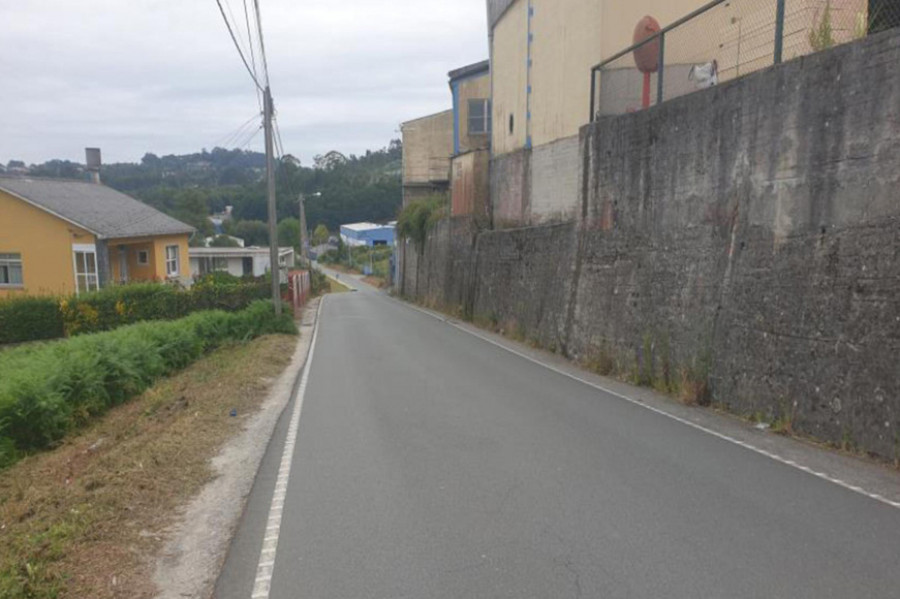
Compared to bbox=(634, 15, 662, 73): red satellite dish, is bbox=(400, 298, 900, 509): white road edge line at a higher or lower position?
lower

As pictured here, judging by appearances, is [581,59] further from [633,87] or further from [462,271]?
[462,271]

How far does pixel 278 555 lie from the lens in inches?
189

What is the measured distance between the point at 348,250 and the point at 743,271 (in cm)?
10089

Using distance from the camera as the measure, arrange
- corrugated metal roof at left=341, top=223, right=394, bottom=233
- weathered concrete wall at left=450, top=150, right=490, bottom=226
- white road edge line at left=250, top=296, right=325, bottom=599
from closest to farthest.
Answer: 1. white road edge line at left=250, top=296, right=325, bottom=599
2. weathered concrete wall at left=450, top=150, right=490, bottom=226
3. corrugated metal roof at left=341, top=223, right=394, bottom=233

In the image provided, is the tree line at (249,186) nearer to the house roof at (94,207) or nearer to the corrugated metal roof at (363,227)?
the corrugated metal roof at (363,227)

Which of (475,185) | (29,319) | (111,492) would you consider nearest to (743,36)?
(111,492)

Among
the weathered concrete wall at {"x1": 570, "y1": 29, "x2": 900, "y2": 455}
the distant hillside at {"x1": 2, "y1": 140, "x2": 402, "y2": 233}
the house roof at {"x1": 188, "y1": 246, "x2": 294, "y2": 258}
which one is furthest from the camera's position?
the house roof at {"x1": 188, "y1": 246, "x2": 294, "y2": 258}

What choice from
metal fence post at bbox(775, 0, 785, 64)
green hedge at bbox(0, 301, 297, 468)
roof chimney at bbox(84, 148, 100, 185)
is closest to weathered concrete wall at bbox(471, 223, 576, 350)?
metal fence post at bbox(775, 0, 785, 64)

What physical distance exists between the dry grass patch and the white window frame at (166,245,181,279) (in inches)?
1045

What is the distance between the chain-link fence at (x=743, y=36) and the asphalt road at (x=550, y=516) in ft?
18.3

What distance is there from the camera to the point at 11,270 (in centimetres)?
3072

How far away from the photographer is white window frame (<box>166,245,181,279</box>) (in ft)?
121

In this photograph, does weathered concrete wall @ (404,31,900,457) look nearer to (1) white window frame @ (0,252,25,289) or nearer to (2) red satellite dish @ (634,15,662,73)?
(2) red satellite dish @ (634,15,662,73)

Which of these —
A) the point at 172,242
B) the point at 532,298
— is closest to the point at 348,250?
the point at 172,242
